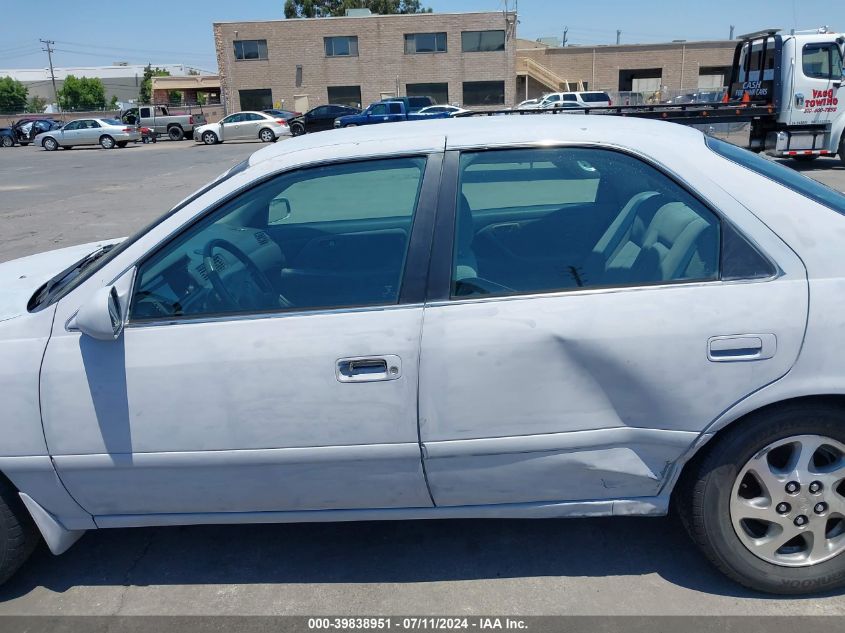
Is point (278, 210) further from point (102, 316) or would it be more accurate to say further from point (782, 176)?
point (782, 176)

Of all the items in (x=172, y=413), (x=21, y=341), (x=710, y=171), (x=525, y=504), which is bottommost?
(x=525, y=504)

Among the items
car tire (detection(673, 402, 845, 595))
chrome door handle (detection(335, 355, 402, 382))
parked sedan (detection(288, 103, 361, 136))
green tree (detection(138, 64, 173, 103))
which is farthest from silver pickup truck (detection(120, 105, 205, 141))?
green tree (detection(138, 64, 173, 103))

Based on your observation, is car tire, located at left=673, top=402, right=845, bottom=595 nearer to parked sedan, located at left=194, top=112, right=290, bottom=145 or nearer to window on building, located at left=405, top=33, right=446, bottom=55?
parked sedan, located at left=194, top=112, right=290, bottom=145

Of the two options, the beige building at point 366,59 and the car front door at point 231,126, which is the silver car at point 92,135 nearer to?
the car front door at point 231,126

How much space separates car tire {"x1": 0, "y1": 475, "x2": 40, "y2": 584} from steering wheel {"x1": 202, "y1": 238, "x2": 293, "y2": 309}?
104 centimetres

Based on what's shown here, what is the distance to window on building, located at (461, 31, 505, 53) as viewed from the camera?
5103 centimetres

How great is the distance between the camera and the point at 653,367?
2432 millimetres

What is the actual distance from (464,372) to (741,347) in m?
0.91

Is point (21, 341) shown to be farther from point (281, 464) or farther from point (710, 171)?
point (710, 171)

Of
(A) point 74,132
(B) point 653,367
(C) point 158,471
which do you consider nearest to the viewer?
(B) point 653,367

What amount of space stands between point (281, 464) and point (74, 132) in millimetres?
40311

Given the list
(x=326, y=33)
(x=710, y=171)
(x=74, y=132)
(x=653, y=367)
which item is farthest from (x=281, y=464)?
(x=326, y=33)

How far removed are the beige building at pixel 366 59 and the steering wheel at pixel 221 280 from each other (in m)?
50.5

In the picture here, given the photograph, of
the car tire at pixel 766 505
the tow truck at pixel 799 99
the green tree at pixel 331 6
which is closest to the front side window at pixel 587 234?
the car tire at pixel 766 505
